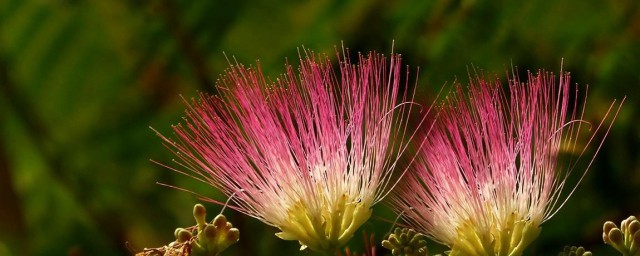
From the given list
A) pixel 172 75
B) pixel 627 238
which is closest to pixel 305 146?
pixel 627 238

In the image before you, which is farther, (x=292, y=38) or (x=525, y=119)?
(x=292, y=38)

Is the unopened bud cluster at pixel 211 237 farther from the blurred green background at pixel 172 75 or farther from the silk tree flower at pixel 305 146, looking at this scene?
the blurred green background at pixel 172 75

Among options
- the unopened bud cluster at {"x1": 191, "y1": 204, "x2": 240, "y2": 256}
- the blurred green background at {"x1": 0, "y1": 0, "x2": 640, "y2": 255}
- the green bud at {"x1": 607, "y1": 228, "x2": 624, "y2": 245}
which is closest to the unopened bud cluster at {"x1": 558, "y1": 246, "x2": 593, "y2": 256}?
the green bud at {"x1": 607, "y1": 228, "x2": 624, "y2": 245}

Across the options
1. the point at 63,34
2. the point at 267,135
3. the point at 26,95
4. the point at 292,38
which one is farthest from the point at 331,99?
the point at 26,95

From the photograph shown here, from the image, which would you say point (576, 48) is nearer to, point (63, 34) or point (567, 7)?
point (567, 7)

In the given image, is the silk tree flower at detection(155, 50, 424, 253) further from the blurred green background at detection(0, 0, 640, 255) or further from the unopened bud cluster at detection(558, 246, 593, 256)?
the blurred green background at detection(0, 0, 640, 255)
